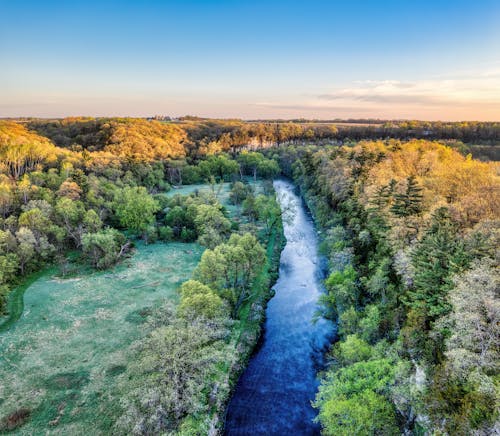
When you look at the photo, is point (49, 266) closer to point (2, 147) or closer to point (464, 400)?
point (2, 147)

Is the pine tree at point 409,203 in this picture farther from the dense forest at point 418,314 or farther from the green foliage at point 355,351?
the green foliage at point 355,351

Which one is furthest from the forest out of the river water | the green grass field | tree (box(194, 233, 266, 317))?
the river water

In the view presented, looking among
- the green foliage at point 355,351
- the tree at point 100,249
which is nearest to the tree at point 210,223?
the tree at point 100,249

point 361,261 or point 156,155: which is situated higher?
point 156,155

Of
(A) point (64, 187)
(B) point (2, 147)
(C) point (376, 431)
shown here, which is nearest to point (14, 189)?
(A) point (64, 187)

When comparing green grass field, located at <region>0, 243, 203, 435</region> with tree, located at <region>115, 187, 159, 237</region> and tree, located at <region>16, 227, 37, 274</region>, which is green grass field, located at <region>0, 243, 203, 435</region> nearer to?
tree, located at <region>16, 227, 37, 274</region>

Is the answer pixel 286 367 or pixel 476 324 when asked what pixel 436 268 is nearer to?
pixel 476 324
